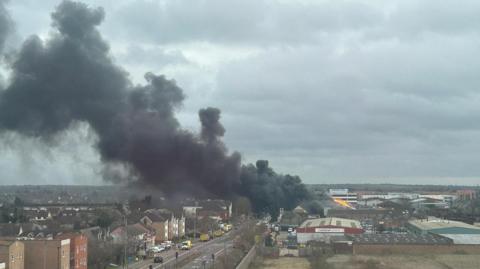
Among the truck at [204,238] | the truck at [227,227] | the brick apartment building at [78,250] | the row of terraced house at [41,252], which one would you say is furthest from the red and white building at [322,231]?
the row of terraced house at [41,252]

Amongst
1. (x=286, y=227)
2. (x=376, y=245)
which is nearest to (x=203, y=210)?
(x=286, y=227)

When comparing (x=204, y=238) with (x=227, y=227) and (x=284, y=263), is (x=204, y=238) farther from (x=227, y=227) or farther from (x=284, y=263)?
(x=284, y=263)

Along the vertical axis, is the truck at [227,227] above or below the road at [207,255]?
above

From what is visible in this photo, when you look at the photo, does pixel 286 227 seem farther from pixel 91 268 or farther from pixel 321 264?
pixel 91 268

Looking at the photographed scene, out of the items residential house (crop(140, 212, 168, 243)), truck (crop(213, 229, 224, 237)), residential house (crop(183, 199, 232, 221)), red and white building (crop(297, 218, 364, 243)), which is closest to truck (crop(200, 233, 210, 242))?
residential house (crop(140, 212, 168, 243))

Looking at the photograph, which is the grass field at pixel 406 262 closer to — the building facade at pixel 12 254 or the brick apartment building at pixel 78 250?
the brick apartment building at pixel 78 250

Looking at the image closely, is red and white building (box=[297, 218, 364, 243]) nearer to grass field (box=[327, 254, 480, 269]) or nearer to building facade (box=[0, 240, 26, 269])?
grass field (box=[327, 254, 480, 269])
